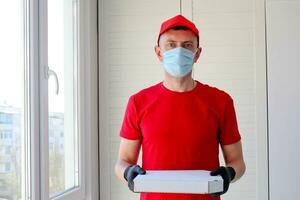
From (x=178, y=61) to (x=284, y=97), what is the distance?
1.34 metres

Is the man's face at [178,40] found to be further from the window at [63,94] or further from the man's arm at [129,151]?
the window at [63,94]

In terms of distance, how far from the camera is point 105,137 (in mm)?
2832

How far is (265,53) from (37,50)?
1341mm

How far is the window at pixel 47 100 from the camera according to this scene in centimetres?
188

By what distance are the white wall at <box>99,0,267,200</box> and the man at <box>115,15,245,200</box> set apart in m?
1.16

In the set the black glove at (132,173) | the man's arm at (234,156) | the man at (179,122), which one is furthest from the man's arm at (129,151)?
the man's arm at (234,156)

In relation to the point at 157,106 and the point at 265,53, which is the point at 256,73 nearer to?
the point at 265,53

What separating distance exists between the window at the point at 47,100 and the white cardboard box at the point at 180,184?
2.43 feet

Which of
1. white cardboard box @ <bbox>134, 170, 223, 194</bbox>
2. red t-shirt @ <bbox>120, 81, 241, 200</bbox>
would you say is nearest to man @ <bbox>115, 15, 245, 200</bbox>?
red t-shirt @ <bbox>120, 81, 241, 200</bbox>

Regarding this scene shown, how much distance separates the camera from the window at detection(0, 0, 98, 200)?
1.88m

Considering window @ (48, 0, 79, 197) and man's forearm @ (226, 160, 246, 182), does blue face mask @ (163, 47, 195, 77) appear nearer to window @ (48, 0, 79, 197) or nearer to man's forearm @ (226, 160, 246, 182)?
man's forearm @ (226, 160, 246, 182)

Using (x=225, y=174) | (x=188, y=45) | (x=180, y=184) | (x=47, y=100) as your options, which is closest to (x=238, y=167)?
(x=225, y=174)

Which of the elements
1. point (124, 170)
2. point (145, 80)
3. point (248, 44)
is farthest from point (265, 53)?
point (124, 170)

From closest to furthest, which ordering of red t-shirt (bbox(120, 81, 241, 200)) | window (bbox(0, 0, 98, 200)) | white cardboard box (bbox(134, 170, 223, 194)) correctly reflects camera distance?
white cardboard box (bbox(134, 170, 223, 194))
red t-shirt (bbox(120, 81, 241, 200))
window (bbox(0, 0, 98, 200))
